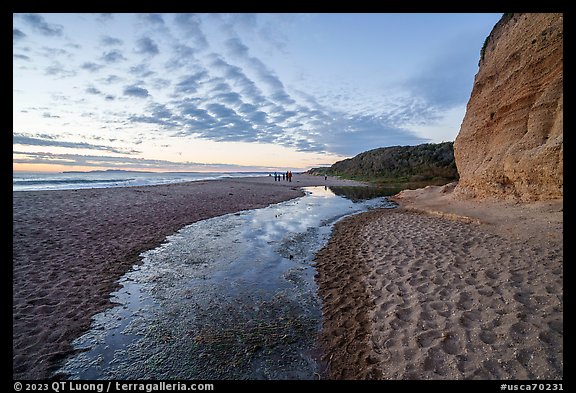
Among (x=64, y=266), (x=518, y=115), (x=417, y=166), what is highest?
(x=518, y=115)

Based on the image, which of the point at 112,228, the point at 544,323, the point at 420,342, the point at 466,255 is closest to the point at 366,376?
the point at 420,342

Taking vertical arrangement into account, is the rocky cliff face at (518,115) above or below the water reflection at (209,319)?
above

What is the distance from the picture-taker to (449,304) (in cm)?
526

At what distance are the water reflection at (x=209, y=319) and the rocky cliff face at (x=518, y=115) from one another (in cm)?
1116

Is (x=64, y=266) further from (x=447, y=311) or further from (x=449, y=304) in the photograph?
(x=449, y=304)

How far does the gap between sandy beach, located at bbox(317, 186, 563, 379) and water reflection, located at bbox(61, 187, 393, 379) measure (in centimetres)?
68

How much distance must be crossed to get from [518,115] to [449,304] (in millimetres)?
15276

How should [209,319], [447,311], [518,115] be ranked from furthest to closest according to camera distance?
[518,115] → [209,319] → [447,311]

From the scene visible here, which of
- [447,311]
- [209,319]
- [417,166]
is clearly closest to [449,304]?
[447,311]

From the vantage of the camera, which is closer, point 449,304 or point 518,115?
point 449,304

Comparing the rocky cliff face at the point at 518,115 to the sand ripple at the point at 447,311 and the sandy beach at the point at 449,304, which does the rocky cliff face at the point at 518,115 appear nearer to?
the sandy beach at the point at 449,304

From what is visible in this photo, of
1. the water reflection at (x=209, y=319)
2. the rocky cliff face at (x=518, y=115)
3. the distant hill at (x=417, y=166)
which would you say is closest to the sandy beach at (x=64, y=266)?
the water reflection at (x=209, y=319)

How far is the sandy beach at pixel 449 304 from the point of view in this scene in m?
3.80

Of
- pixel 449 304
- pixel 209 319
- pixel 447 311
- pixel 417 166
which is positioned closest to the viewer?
pixel 447 311
